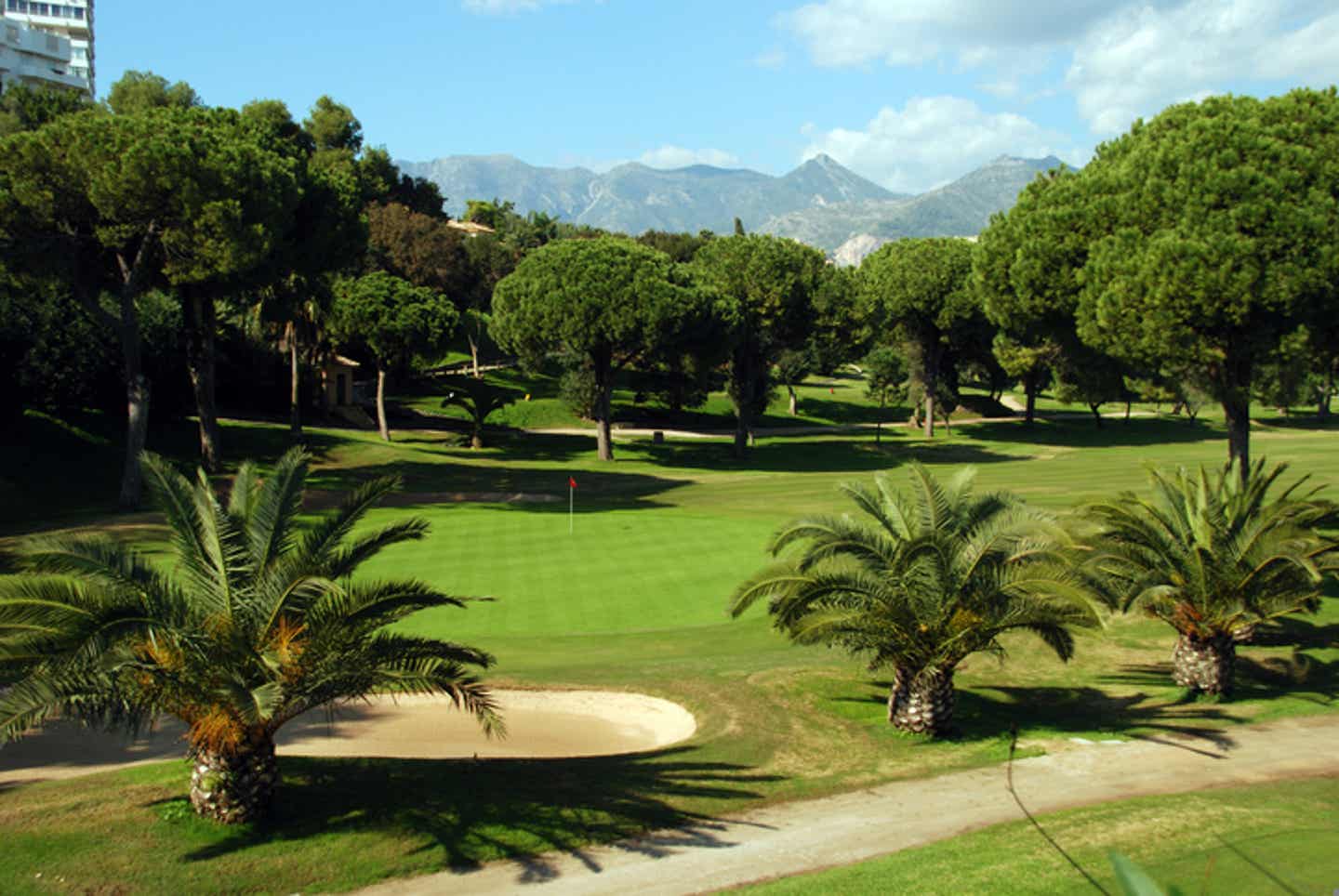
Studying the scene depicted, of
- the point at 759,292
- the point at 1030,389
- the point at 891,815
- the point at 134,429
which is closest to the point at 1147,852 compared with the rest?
the point at 891,815

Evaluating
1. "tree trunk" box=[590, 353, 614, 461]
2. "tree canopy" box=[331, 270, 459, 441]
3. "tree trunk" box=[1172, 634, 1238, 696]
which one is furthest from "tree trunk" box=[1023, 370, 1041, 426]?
"tree trunk" box=[1172, 634, 1238, 696]

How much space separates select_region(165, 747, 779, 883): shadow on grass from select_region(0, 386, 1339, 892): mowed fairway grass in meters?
0.04

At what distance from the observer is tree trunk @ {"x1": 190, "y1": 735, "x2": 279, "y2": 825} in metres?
11.0

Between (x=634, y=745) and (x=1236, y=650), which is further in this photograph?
(x=1236, y=650)

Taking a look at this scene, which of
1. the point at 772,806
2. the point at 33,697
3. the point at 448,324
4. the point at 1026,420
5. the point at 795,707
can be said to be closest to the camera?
the point at 33,697

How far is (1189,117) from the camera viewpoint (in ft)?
88.4

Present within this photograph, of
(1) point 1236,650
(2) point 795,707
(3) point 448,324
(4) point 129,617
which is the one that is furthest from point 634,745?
(3) point 448,324

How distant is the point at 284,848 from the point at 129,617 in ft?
9.51

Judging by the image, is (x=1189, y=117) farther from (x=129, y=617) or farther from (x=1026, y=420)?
(x=1026, y=420)

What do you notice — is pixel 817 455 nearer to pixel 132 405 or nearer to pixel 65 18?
pixel 132 405

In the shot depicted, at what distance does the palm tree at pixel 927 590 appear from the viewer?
14867mm

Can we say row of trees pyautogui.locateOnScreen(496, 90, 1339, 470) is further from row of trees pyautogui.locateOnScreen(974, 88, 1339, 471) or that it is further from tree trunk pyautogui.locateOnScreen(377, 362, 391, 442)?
tree trunk pyautogui.locateOnScreen(377, 362, 391, 442)

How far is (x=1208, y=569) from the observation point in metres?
17.0

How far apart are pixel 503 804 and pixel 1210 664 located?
12050 millimetres
